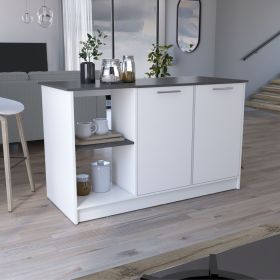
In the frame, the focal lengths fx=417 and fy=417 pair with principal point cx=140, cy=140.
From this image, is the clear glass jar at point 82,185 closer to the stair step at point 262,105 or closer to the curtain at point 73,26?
the stair step at point 262,105

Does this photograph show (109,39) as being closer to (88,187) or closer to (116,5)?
(116,5)

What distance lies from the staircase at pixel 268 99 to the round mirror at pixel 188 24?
202 centimetres

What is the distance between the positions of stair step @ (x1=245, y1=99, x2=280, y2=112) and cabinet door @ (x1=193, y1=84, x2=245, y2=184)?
441 centimetres

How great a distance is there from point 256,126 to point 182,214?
12.2ft

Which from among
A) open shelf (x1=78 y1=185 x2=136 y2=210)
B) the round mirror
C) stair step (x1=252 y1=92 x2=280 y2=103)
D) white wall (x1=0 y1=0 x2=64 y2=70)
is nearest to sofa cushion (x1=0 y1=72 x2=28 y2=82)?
open shelf (x1=78 y1=185 x2=136 y2=210)

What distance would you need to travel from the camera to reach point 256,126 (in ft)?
20.4

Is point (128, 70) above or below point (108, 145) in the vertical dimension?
above

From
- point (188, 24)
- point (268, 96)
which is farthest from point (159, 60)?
point (188, 24)

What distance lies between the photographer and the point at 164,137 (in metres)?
2.85

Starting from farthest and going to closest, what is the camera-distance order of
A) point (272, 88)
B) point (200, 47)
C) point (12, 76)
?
point (200, 47)
point (272, 88)
point (12, 76)

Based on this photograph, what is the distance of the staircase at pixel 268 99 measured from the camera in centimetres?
745

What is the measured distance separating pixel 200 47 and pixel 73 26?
9.49 ft

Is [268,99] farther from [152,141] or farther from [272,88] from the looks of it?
[152,141]

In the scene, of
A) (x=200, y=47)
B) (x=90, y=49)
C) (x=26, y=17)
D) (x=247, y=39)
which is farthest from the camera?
(x=200, y=47)
